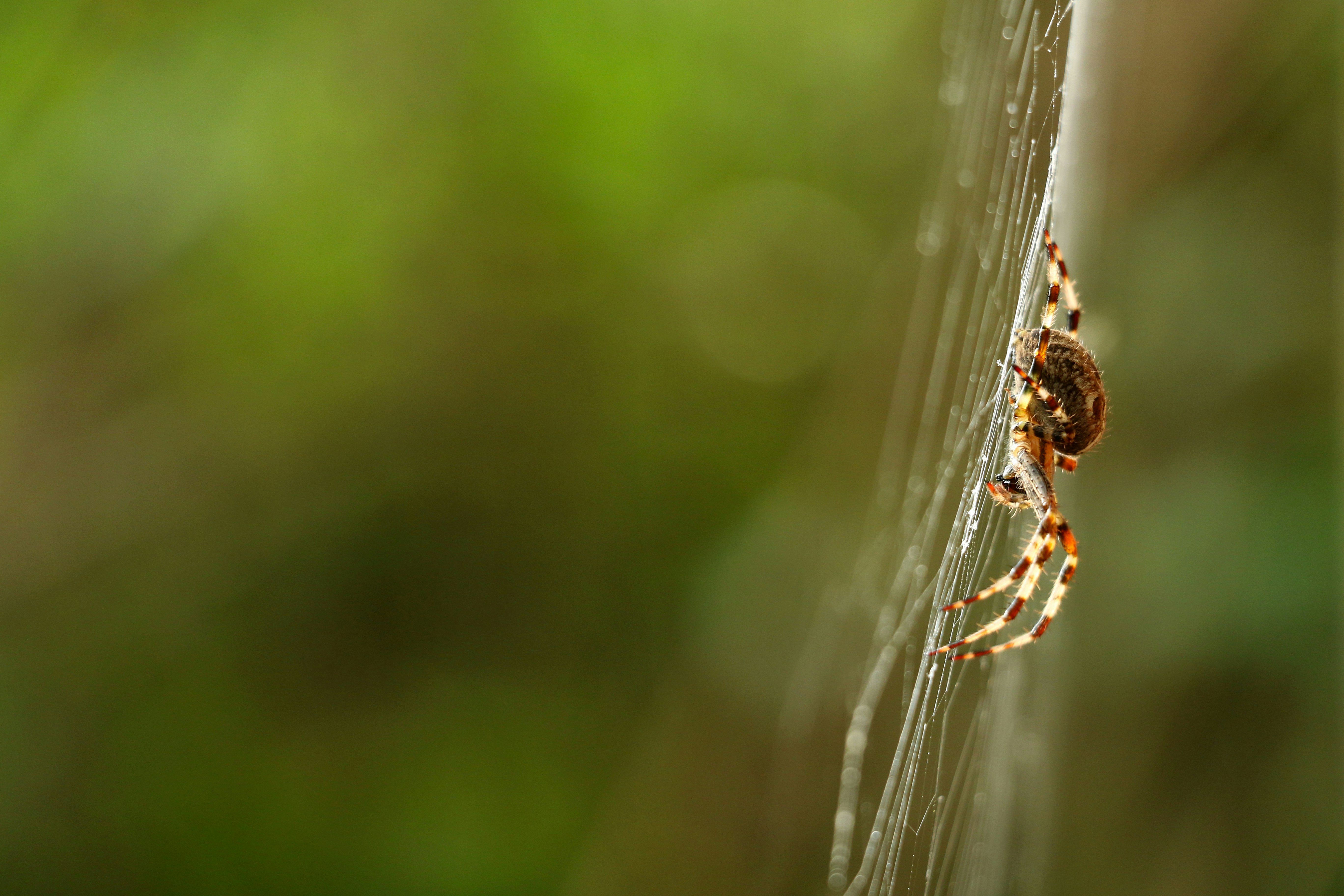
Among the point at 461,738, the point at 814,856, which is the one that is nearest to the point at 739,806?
the point at 814,856

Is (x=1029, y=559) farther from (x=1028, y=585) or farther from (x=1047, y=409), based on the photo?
(x=1047, y=409)

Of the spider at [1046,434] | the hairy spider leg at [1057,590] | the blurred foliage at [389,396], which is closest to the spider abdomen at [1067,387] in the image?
the spider at [1046,434]

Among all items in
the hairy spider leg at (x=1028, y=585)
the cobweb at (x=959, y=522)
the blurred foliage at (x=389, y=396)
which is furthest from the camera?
the blurred foliage at (x=389, y=396)

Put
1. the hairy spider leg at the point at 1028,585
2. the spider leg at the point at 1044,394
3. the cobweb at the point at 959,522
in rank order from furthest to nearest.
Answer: the cobweb at the point at 959,522, the hairy spider leg at the point at 1028,585, the spider leg at the point at 1044,394

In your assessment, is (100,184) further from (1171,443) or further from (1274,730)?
(1274,730)

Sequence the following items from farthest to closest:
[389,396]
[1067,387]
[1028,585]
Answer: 1. [389,396]
2. [1028,585]
3. [1067,387]

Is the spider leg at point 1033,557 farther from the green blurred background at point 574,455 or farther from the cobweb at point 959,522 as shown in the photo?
the green blurred background at point 574,455

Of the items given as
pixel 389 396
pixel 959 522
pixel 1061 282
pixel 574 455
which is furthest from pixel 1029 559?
pixel 389 396
